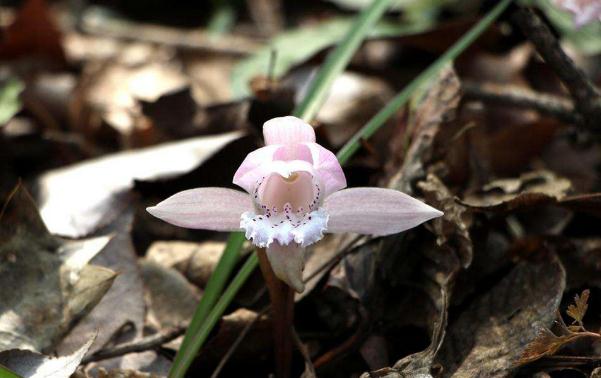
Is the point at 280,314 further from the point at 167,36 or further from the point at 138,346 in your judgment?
the point at 167,36

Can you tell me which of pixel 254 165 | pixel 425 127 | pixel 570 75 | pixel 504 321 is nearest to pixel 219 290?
pixel 254 165

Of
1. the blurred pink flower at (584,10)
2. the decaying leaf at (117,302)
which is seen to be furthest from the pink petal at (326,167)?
the blurred pink flower at (584,10)

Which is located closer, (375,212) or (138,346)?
(375,212)

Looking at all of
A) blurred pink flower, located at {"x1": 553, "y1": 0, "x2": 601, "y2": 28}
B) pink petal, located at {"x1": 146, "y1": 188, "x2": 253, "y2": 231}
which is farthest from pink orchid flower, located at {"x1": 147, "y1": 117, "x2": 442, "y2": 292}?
blurred pink flower, located at {"x1": 553, "y1": 0, "x2": 601, "y2": 28}

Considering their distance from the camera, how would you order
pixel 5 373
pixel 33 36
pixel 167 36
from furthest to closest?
1. pixel 167 36
2. pixel 33 36
3. pixel 5 373

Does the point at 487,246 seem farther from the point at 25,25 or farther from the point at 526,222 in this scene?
the point at 25,25

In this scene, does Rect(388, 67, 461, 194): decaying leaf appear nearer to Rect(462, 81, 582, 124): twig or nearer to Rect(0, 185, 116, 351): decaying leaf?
Rect(462, 81, 582, 124): twig

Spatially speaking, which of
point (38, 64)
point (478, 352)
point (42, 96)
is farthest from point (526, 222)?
point (38, 64)

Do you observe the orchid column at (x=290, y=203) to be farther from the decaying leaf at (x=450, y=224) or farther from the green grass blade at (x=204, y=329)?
the decaying leaf at (x=450, y=224)
